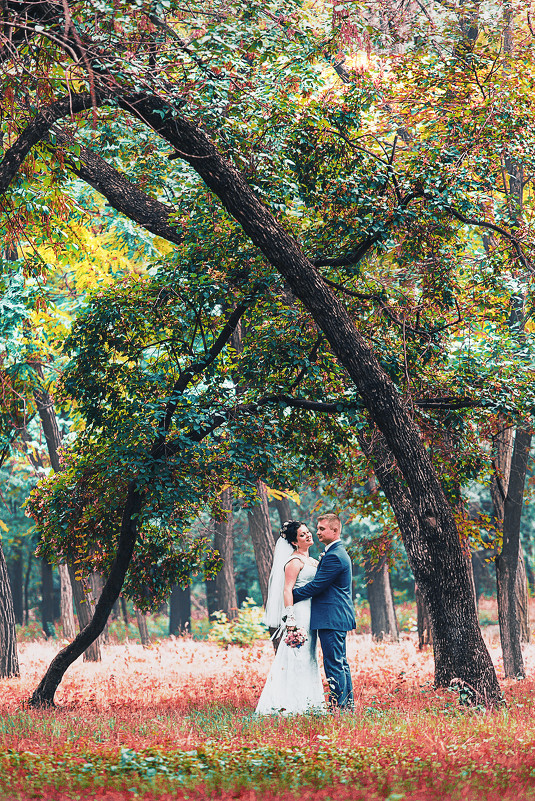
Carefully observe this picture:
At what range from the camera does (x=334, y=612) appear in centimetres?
803

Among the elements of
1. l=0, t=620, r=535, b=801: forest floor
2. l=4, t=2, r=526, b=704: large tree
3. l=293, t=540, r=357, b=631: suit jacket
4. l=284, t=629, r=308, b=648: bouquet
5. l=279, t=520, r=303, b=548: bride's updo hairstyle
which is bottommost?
l=0, t=620, r=535, b=801: forest floor

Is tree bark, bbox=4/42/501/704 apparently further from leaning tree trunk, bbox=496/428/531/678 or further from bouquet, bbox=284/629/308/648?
leaning tree trunk, bbox=496/428/531/678

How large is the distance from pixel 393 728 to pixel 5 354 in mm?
11622

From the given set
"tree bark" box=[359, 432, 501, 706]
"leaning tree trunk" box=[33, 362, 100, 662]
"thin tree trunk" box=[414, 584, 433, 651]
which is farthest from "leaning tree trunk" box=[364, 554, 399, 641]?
"tree bark" box=[359, 432, 501, 706]

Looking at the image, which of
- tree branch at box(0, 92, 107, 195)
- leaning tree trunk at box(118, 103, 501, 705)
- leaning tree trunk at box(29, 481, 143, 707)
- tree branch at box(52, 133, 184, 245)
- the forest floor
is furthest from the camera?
tree branch at box(52, 133, 184, 245)

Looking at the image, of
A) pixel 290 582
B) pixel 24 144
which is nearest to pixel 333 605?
pixel 290 582

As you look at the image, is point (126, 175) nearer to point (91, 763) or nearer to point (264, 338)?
point (264, 338)

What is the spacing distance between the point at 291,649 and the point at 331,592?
0.76 metres

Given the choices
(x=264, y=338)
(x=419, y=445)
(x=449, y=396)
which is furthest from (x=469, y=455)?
(x=264, y=338)

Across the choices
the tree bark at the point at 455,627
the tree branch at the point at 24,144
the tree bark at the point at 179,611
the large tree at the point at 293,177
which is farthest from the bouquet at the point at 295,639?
the tree bark at the point at 179,611

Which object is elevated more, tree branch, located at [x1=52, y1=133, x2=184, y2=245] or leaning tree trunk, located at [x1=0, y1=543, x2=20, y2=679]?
tree branch, located at [x1=52, y1=133, x2=184, y2=245]

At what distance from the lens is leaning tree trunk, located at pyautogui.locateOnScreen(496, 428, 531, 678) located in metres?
12.8

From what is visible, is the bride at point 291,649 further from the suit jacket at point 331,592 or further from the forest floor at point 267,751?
the forest floor at point 267,751

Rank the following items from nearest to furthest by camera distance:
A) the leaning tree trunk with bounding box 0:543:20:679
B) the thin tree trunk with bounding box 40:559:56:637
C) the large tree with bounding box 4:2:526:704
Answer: the large tree with bounding box 4:2:526:704 → the leaning tree trunk with bounding box 0:543:20:679 → the thin tree trunk with bounding box 40:559:56:637
